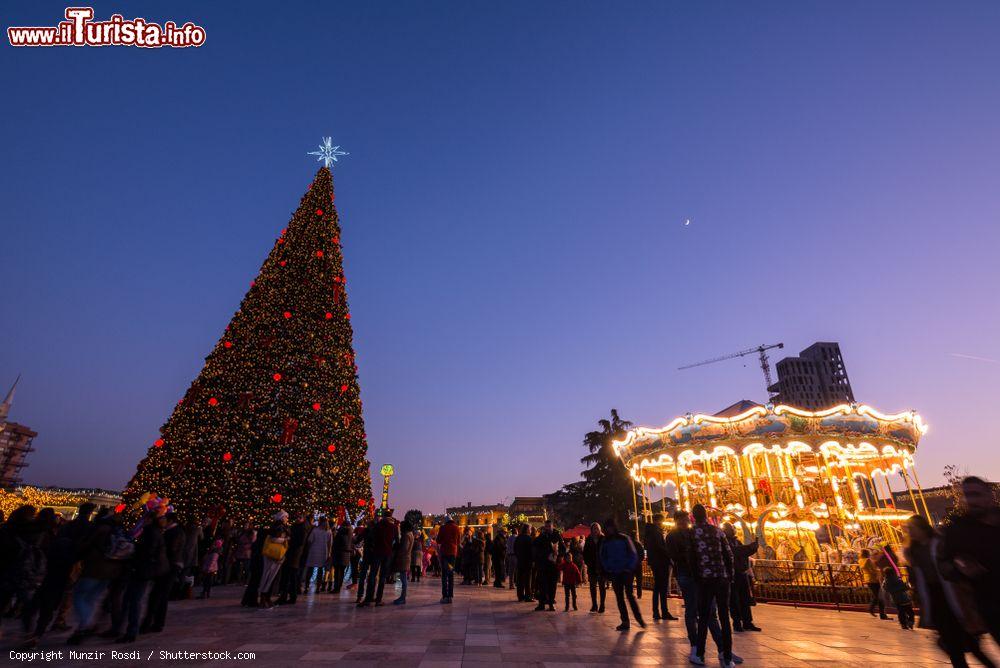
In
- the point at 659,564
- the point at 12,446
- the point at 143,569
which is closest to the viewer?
the point at 143,569

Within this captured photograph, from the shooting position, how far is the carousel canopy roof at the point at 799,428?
52.1 ft

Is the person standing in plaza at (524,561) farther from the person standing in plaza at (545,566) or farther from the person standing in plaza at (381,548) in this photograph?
the person standing in plaza at (381,548)

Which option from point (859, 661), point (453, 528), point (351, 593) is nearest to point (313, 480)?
point (351, 593)

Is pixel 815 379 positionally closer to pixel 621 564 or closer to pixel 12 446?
pixel 621 564

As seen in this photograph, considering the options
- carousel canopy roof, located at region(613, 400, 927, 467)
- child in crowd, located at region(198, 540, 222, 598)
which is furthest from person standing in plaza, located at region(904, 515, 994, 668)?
child in crowd, located at region(198, 540, 222, 598)

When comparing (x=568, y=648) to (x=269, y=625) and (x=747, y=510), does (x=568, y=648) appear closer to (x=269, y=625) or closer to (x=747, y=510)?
(x=269, y=625)

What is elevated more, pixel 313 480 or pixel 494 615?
pixel 313 480

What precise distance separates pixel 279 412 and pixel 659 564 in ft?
38.3

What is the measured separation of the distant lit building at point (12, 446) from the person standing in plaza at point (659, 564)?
129m

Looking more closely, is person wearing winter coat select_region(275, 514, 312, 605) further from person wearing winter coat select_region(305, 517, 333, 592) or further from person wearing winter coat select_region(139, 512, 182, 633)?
person wearing winter coat select_region(139, 512, 182, 633)

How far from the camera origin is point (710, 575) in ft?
18.5

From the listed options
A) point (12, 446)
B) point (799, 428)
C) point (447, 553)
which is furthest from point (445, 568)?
point (12, 446)

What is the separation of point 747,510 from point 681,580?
13.1m

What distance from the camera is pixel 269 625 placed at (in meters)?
6.95
